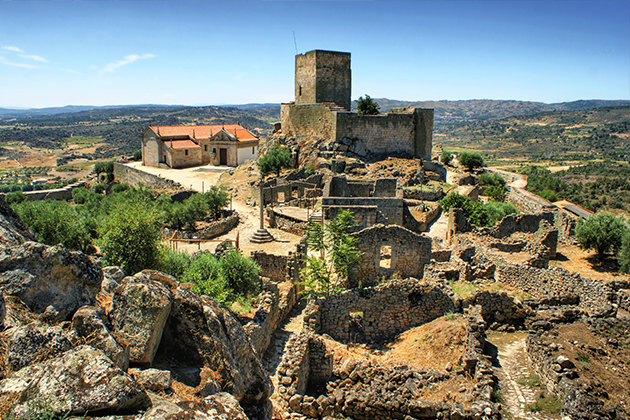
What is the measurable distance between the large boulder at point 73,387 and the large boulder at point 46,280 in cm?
116

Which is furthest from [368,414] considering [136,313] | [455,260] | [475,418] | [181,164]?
[181,164]

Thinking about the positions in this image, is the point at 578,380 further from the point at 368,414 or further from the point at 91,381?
the point at 91,381

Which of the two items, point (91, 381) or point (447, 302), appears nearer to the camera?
point (91, 381)

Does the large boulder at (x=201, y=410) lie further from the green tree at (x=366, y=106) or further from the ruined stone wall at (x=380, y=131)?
the green tree at (x=366, y=106)

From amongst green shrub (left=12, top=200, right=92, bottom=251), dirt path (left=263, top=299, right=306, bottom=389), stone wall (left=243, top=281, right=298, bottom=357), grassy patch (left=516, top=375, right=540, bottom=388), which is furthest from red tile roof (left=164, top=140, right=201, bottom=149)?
grassy patch (left=516, top=375, right=540, bottom=388)

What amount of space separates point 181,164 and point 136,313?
4758 cm

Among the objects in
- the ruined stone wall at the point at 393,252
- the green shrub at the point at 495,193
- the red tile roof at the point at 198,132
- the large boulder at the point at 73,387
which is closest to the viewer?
the large boulder at the point at 73,387

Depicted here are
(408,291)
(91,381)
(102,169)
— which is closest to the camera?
(91,381)

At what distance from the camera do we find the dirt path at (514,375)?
26.5 ft

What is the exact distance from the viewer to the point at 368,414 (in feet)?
26.5

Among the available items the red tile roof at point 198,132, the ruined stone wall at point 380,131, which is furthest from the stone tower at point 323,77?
the red tile roof at point 198,132

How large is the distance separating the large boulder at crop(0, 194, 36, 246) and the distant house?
4214cm

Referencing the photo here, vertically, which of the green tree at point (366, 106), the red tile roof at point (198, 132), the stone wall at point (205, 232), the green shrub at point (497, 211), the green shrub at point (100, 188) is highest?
the green tree at point (366, 106)

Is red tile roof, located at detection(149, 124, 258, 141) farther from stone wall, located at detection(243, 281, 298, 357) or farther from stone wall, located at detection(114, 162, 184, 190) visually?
stone wall, located at detection(243, 281, 298, 357)
